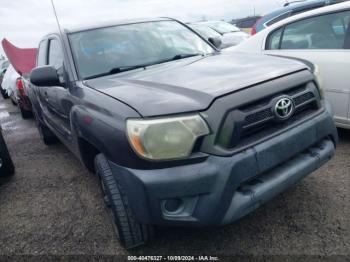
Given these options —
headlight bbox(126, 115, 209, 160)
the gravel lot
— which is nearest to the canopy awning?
the gravel lot

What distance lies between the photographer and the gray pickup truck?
1792 mm

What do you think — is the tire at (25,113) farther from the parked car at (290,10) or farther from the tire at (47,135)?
the parked car at (290,10)

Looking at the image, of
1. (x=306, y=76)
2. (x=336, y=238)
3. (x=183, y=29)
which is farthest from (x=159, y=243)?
(x=183, y=29)

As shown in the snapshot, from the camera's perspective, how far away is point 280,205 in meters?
2.61

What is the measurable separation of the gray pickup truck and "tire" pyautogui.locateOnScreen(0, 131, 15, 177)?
1.31m

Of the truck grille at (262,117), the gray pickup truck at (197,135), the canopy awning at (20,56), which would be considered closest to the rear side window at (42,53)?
the gray pickup truck at (197,135)

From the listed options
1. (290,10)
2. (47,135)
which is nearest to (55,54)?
(47,135)

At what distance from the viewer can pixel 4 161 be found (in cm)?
372

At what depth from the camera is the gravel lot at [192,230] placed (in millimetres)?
2217

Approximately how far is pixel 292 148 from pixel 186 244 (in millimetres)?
978

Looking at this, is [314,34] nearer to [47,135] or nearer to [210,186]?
[210,186]

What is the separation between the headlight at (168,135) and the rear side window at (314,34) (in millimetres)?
2418

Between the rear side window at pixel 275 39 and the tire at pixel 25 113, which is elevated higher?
the rear side window at pixel 275 39

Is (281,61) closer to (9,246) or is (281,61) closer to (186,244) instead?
(186,244)
